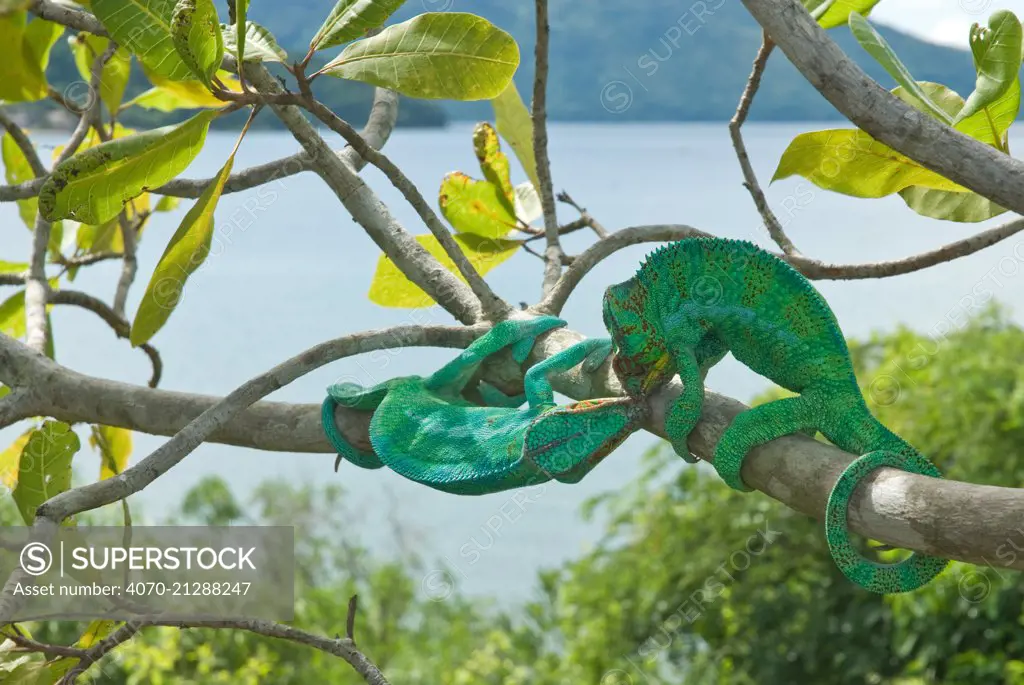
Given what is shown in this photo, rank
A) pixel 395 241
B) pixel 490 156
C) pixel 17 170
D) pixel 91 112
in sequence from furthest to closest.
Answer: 1. pixel 17 170
2. pixel 91 112
3. pixel 490 156
4. pixel 395 241

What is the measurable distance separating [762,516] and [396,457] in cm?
164

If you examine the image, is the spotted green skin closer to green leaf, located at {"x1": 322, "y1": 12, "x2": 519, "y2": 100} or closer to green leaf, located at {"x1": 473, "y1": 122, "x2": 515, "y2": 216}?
green leaf, located at {"x1": 322, "y1": 12, "x2": 519, "y2": 100}

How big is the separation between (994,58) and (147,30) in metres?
0.68

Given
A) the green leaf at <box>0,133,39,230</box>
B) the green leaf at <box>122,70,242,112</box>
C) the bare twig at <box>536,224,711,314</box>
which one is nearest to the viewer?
the bare twig at <box>536,224,711,314</box>

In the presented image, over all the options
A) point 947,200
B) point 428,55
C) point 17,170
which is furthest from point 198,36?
point 17,170

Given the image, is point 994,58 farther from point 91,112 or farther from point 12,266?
point 12,266

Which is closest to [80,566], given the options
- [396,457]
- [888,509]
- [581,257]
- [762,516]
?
[396,457]

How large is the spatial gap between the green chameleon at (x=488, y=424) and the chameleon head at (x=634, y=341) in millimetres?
26

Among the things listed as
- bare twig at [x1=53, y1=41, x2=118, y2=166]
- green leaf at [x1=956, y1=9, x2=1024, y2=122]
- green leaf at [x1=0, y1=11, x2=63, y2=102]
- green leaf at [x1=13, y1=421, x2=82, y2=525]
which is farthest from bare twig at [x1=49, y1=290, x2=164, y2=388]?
green leaf at [x1=956, y1=9, x2=1024, y2=122]

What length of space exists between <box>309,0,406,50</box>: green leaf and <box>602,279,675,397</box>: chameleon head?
0.30 meters

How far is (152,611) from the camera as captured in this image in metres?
0.99

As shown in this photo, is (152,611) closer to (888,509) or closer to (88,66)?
(888,509)

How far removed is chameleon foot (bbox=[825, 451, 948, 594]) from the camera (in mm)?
697

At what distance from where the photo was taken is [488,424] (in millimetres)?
978
